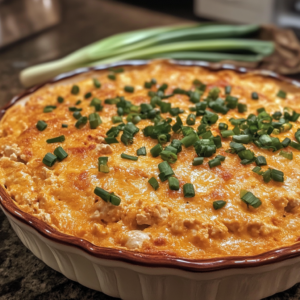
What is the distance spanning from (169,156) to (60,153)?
63cm

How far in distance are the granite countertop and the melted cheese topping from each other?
40cm

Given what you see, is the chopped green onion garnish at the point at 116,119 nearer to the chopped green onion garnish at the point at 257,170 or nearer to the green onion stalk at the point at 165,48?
the chopped green onion garnish at the point at 257,170

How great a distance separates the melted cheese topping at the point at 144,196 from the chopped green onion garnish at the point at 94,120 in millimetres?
39

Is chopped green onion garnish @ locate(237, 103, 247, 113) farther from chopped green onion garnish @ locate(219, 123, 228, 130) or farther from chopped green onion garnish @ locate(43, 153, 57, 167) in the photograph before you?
chopped green onion garnish @ locate(43, 153, 57, 167)

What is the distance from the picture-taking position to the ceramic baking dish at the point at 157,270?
1514mm

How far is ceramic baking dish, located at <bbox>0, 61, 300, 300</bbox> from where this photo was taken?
4.97 ft

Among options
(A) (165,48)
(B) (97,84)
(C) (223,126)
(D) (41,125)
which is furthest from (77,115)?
(A) (165,48)

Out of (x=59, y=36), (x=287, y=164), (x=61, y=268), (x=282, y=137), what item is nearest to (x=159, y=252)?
(x=61, y=268)

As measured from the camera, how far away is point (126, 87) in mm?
2871

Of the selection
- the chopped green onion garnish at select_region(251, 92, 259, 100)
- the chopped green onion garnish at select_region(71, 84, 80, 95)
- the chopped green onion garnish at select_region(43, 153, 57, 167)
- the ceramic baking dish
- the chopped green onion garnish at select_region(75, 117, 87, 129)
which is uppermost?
the chopped green onion garnish at select_region(71, 84, 80, 95)

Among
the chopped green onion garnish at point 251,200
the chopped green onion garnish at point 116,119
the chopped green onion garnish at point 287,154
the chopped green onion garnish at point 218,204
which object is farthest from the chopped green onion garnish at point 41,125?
the chopped green onion garnish at point 287,154

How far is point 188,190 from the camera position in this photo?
185 cm

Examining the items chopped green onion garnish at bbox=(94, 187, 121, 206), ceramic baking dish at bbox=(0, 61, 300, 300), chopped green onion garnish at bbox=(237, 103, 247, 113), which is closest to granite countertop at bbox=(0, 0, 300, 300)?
ceramic baking dish at bbox=(0, 61, 300, 300)

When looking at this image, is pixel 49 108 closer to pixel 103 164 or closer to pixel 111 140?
pixel 111 140
